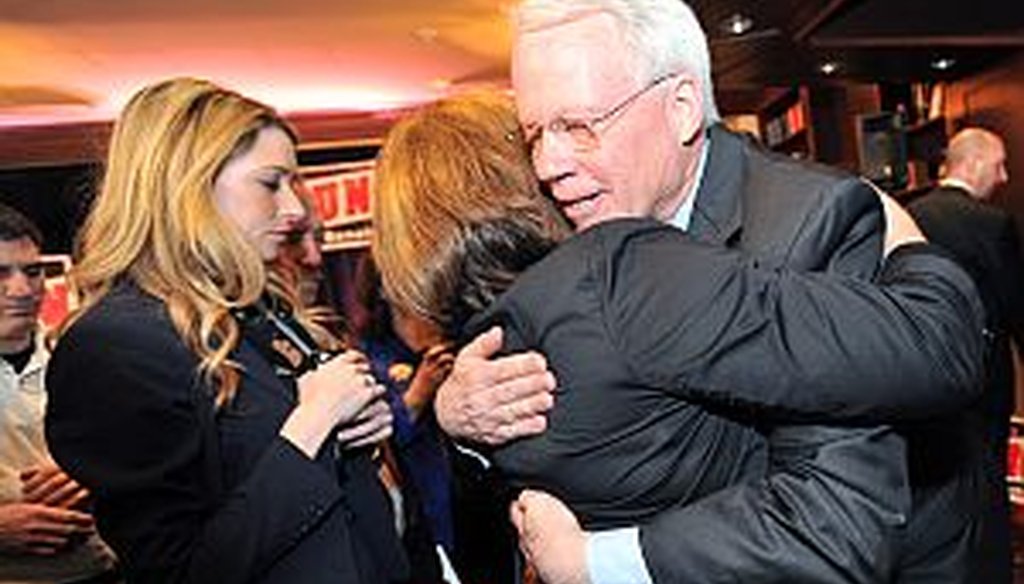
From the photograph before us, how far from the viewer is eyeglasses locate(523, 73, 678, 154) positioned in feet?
3.35

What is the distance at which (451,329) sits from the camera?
1.32 meters

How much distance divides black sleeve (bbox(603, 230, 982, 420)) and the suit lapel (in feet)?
0.38

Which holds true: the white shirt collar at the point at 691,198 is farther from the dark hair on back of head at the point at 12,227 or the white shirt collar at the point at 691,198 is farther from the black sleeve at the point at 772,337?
the dark hair on back of head at the point at 12,227

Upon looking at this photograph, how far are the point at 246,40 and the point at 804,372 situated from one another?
5965mm

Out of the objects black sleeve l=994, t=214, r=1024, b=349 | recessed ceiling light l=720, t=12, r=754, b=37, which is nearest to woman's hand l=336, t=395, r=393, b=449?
black sleeve l=994, t=214, r=1024, b=349

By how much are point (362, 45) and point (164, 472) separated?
18.4ft

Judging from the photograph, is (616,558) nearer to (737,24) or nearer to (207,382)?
(207,382)

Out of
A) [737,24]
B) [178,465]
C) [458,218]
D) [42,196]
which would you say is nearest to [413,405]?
[178,465]

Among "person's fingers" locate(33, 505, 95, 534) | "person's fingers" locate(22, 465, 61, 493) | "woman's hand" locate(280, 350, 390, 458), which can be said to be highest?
"woman's hand" locate(280, 350, 390, 458)

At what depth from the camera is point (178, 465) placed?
4.75ft

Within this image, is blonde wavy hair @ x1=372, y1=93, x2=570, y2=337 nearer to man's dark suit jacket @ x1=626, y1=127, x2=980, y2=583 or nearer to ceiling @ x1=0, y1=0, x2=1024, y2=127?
man's dark suit jacket @ x1=626, y1=127, x2=980, y2=583

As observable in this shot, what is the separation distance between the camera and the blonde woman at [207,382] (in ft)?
4.78

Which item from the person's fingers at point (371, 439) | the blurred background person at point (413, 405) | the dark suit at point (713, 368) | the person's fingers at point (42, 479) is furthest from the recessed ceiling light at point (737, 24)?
the dark suit at point (713, 368)

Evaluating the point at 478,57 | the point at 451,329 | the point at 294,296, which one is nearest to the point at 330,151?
the point at 478,57
